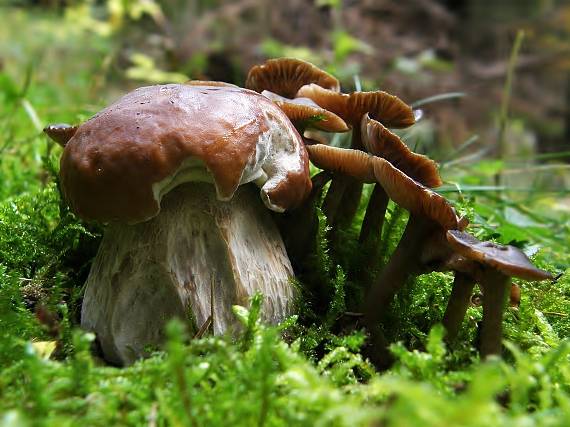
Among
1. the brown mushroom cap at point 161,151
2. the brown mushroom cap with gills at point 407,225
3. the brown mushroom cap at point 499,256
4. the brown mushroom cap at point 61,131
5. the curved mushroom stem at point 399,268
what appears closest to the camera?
the brown mushroom cap at point 499,256

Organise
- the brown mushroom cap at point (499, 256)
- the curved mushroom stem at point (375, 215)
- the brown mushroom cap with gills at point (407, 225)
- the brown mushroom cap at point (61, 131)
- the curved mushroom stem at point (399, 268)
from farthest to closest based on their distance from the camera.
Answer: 1. the curved mushroom stem at point (375, 215)
2. the brown mushroom cap at point (61, 131)
3. the curved mushroom stem at point (399, 268)
4. the brown mushroom cap with gills at point (407, 225)
5. the brown mushroom cap at point (499, 256)

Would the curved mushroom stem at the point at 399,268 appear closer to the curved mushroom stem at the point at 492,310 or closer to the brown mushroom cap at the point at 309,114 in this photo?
the curved mushroom stem at the point at 492,310

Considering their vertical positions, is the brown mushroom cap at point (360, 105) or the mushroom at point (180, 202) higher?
the brown mushroom cap at point (360, 105)

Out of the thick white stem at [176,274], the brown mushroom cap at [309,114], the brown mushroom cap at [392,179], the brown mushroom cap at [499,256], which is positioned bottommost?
the thick white stem at [176,274]

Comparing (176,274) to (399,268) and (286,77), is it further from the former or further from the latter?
(286,77)

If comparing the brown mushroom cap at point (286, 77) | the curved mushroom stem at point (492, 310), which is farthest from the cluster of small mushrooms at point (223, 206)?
the brown mushroom cap at point (286, 77)

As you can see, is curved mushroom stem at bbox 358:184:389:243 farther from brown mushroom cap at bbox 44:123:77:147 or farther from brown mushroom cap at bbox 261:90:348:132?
brown mushroom cap at bbox 44:123:77:147

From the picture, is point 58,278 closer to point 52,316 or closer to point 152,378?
point 52,316
